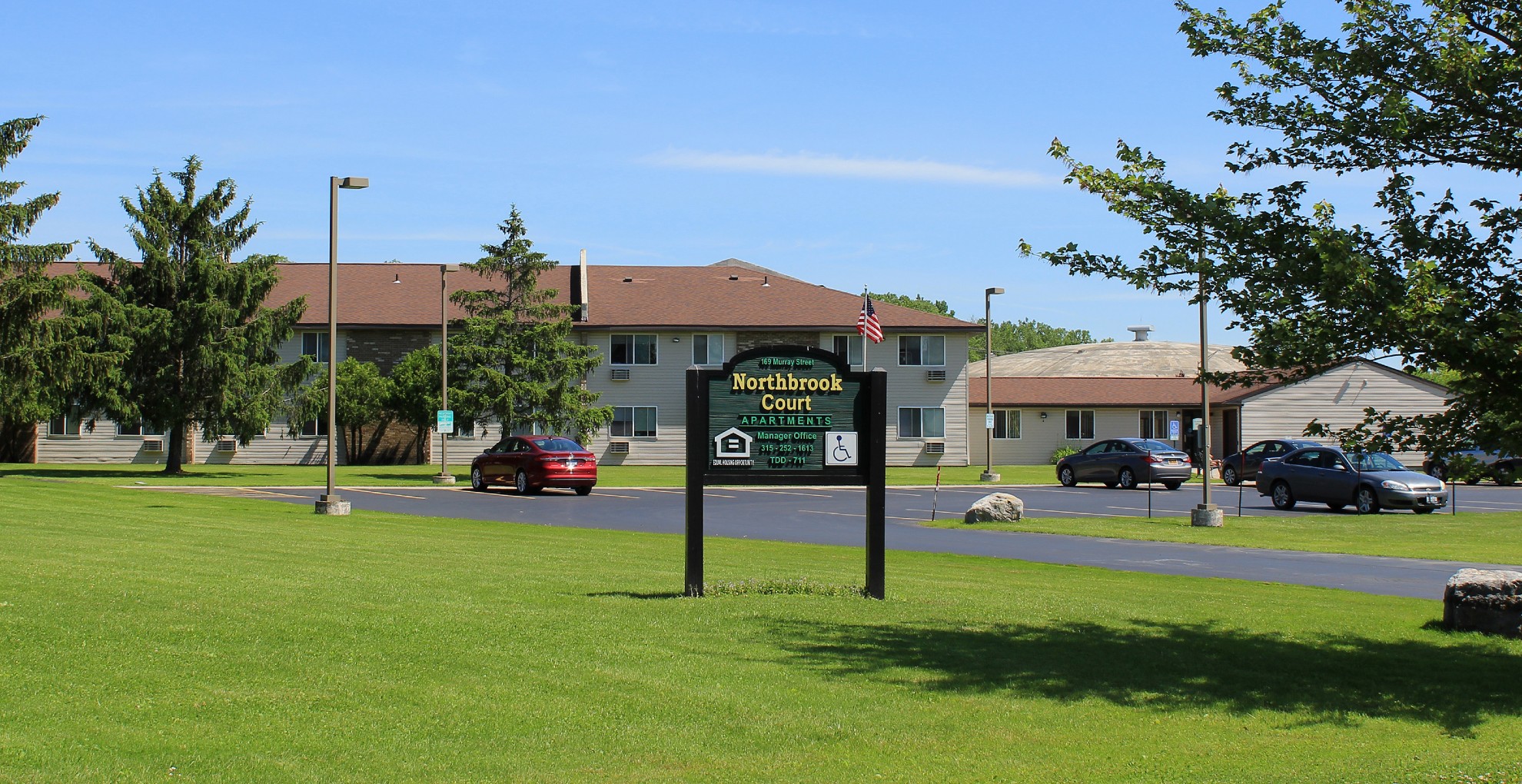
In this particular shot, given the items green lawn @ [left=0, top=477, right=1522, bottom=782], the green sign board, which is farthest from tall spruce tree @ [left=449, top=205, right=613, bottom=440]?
the green sign board

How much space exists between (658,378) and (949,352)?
11913 millimetres

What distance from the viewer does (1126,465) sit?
37438 millimetres

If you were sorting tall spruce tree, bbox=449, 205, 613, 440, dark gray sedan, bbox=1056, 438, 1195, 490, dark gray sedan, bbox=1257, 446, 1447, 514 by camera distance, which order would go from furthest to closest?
1. tall spruce tree, bbox=449, 205, 613, 440
2. dark gray sedan, bbox=1056, 438, 1195, 490
3. dark gray sedan, bbox=1257, 446, 1447, 514

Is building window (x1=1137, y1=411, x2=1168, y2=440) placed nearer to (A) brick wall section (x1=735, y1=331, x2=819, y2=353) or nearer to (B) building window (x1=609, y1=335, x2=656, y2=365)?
A: (A) brick wall section (x1=735, y1=331, x2=819, y2=353)

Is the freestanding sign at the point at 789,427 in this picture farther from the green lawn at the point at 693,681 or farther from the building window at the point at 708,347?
the building window at the point at 708,347

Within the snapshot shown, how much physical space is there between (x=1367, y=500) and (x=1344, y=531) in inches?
222

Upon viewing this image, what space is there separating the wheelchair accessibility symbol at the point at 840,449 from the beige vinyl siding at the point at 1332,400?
4817cm

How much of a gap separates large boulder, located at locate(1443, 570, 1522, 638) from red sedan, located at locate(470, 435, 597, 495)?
76.2ft

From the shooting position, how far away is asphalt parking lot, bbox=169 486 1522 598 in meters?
16.9

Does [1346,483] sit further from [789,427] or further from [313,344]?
[313,344]

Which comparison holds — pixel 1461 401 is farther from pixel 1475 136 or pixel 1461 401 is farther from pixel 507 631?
pixel 507 631

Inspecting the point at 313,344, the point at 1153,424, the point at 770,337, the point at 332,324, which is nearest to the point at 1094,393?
the point at 1153,424

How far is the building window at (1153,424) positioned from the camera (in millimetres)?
58406

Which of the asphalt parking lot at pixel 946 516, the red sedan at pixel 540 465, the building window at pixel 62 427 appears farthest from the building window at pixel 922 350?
the building window at pixel 62 427
